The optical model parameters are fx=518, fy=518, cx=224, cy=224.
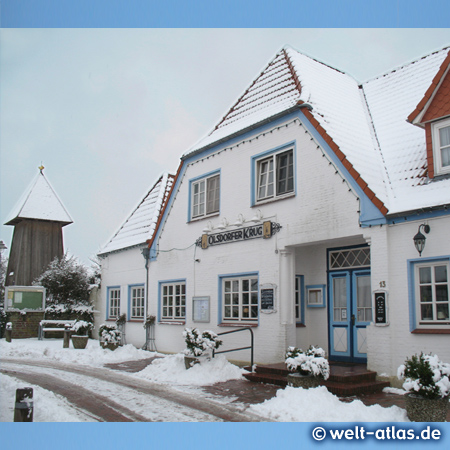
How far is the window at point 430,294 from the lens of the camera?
915 centimetres

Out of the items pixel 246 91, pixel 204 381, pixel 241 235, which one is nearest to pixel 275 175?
pixel 241 235

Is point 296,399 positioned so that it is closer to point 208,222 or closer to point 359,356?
point 359,356

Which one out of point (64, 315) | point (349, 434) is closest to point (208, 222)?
point (349, 434)

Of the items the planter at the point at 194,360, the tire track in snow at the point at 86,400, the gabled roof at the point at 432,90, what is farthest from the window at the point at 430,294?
the tire track in snow at the point at 86,400

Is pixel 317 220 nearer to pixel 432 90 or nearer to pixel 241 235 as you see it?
pixel 241 235

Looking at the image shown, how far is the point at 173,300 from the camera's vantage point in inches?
622

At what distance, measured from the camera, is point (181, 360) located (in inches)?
471

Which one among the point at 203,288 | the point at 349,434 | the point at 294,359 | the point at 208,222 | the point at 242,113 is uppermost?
the point at 242,113

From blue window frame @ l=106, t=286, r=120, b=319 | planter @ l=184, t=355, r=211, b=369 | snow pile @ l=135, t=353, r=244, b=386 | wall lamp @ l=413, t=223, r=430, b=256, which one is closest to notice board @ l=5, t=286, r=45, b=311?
blue window frame @ l=106, t=286, r=120, b=319

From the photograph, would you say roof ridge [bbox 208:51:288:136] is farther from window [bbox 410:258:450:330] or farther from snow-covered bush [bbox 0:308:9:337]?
snow-covered bush [bbox 0:308:9:337]

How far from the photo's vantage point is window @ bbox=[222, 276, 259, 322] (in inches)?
511

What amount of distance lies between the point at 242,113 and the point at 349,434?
32.5 ft

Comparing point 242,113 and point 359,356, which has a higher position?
point 242,113

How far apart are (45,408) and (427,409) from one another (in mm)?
5555
